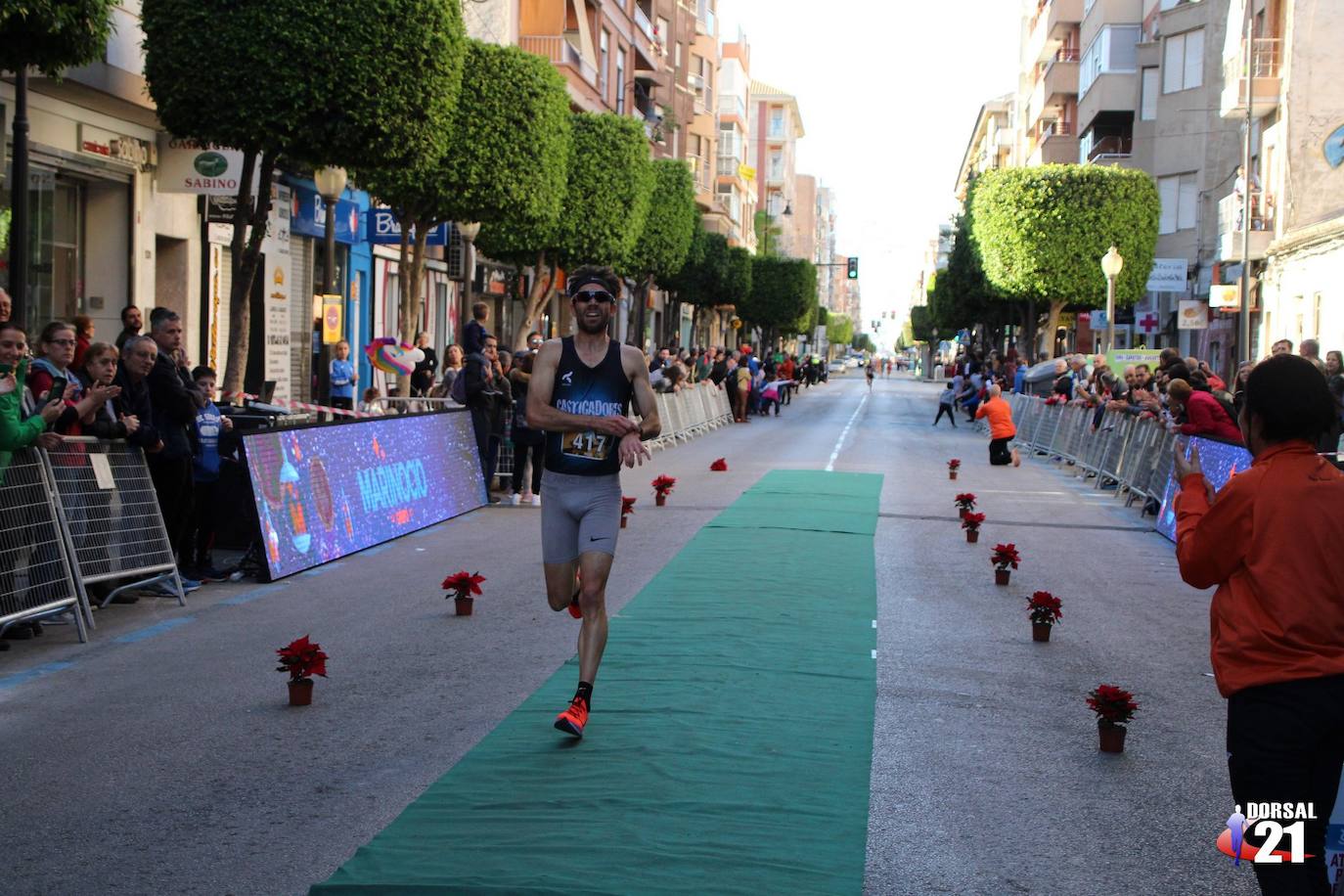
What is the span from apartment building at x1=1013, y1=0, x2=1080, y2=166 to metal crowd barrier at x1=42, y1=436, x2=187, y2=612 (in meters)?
55.2

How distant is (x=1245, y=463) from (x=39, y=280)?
14.5 metres

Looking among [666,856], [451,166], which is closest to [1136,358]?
[451,166]

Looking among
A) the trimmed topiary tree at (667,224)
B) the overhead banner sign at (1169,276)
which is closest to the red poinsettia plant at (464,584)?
the trimmed topiary tree at (667,224)

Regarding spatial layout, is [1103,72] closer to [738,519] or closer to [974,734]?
[738,519]

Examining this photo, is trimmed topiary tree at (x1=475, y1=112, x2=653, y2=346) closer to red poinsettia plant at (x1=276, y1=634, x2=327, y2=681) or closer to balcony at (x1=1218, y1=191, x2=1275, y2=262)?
balcony at (x1=1218, y1=191, x2=1275, y2=262)

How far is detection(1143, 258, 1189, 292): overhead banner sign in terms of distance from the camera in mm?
45125

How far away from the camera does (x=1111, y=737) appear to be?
6.74 m

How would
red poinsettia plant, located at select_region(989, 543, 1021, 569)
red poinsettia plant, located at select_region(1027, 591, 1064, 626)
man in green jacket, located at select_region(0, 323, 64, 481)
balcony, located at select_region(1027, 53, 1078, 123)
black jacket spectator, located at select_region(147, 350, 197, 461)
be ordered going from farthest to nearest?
balcony, located at select_region(1027, 53, 1078, 123) → red poinsettia plant, located at select_region(989, 543, 1021, 569) → black jacket spectator, located at select_region(147, 350, 197, 461) → red poinsettia plant, located at select_region(1027, 591, 1064, 626) → man in green jacket, located at select_region(0, 323, 64, 481)

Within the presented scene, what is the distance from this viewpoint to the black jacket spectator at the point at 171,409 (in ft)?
36.2

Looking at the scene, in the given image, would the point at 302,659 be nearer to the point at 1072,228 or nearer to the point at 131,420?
the point at 131,420

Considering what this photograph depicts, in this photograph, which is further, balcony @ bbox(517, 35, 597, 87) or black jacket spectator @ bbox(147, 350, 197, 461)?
balcony @ bbox(517, 35, 597, 87)

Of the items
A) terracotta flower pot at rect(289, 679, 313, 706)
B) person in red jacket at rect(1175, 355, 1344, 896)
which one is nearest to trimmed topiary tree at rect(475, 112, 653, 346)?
terracotta flower pot at rect(289, 679, 313, 706)

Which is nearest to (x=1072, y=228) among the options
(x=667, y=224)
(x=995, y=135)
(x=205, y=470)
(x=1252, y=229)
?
(x=1252, y=229)

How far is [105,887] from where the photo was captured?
16.0 feet
